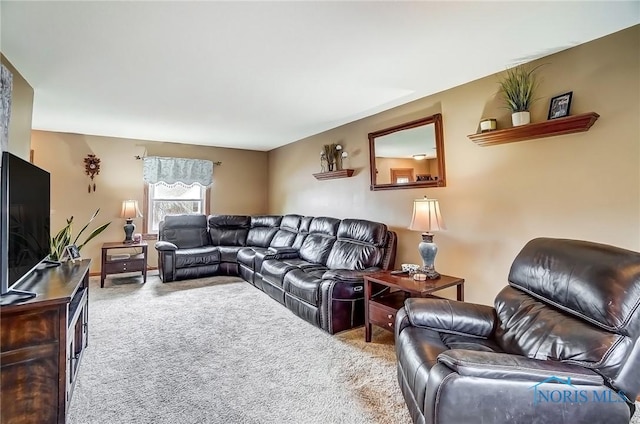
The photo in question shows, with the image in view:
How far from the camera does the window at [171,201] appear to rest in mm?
5586

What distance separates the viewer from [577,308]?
4.96ft

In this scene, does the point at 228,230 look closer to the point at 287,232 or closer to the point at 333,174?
the point at 287,232

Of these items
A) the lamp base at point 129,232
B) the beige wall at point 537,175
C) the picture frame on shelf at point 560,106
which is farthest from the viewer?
the lamp base at point 129,232

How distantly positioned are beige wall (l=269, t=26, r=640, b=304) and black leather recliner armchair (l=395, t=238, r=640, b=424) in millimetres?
689

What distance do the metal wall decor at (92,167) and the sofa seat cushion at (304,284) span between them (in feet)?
12.7

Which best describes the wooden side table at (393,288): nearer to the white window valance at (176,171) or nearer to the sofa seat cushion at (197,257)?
the sofa seat cushion at (197,257)

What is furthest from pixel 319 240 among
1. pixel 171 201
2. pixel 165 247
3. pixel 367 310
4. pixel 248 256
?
pixel 171 201

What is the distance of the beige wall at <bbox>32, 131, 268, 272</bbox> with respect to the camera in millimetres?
4801

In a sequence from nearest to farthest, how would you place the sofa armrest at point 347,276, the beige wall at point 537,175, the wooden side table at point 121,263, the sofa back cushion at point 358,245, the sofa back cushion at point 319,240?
the beige wall at point 537,175 → the sofa armrest at point 347,276 → the sofa back cushion at point 358,245 → the sofa back cushion at point 319,240 → the wooden side table at point 121,263

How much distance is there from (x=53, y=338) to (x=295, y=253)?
3031mm

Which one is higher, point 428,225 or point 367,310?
point 428,225

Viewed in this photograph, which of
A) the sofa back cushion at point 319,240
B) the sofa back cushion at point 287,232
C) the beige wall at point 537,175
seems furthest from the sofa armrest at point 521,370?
the sofa back cushion at point 287,232

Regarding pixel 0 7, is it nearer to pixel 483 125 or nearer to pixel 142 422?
pixel 142 422

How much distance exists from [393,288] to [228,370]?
1453 mm
